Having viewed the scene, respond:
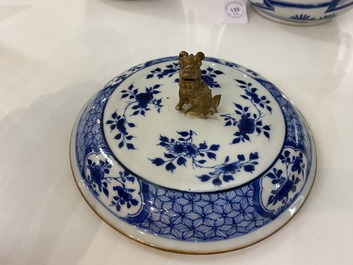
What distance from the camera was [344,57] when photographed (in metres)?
1.21

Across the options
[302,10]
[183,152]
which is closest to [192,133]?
[183,152]

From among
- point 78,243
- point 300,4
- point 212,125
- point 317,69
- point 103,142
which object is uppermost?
point 300,4

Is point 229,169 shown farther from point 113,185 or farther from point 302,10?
point 302,10

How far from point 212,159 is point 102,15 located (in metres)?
0.85

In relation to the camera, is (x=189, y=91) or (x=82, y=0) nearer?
(x=189, y=91)

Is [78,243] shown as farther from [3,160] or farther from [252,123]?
[252,123]

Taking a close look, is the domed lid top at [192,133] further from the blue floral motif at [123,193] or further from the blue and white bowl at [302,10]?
the blue and white bowl at [302,10]

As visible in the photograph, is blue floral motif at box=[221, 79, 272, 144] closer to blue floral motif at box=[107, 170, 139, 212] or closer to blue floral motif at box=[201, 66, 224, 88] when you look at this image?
blue floral motif at box=[201, 66, 224, 88]

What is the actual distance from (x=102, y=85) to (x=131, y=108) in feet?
1.00

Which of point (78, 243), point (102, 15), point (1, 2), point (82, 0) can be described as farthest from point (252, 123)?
point (1, 2)

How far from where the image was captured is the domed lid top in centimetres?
72

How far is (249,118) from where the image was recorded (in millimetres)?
802

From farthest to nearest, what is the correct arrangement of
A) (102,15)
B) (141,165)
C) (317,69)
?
(102,15) → (317,69) → (141,165)

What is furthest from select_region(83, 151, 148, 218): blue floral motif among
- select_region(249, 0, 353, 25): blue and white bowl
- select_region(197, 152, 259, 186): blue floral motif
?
select_region(249, 0, 353, 25): blue and white bowl
